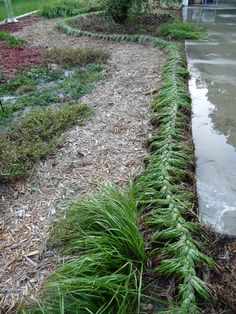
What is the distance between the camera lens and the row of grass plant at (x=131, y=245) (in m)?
1.82

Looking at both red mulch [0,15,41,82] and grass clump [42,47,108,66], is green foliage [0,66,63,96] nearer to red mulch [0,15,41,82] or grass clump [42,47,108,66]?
red mulch [0,15,41,82]

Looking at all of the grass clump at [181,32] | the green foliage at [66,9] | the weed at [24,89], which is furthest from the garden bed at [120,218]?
the green foliage at [66,9]

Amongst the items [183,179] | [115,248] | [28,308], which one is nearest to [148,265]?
[115,248]

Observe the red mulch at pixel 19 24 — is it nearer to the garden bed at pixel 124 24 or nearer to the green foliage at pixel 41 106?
the garden bed at pixel 124 24

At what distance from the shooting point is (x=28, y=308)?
183cm

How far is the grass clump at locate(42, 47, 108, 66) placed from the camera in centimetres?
596

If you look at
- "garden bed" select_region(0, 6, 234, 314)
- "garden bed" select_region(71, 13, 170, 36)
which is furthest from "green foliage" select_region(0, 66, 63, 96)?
"garden bed" select_region(71, 13, 170, 36)

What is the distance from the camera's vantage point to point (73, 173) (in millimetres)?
3053

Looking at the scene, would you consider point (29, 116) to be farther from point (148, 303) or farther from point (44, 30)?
point (44, 30)

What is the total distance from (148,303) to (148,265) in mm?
252

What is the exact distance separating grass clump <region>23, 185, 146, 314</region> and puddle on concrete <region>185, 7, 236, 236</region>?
2.12 ft

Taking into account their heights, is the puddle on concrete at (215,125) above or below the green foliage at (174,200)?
below

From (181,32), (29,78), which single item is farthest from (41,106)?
(181,32)

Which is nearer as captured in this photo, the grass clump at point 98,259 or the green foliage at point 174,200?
the grass clump at point 98,259
